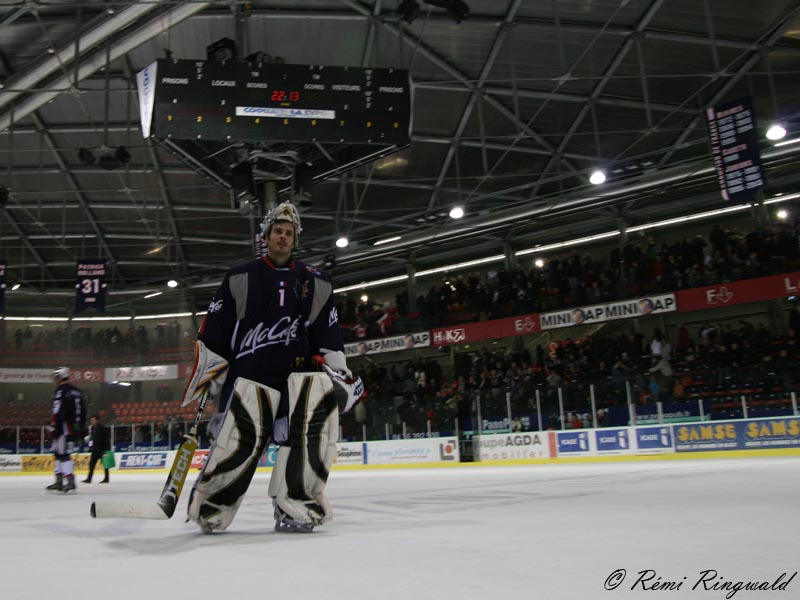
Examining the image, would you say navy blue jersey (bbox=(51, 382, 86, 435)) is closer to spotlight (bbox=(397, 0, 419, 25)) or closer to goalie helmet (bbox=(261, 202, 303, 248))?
goalie helmet (bbox=(261, 202, 303, 248))

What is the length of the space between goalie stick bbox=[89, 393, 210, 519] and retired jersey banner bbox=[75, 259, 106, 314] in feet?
66.0

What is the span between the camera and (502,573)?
2.16 m

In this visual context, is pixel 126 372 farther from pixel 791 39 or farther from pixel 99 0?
pixel 791 39

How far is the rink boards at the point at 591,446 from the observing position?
14992 millimetres

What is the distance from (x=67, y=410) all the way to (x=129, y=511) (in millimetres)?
7450

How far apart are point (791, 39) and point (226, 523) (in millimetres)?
18250

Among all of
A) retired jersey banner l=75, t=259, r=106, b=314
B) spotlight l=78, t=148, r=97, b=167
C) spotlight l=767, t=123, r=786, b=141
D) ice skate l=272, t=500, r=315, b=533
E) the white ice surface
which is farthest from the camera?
retired jersey banner l=75, t=259, r=106, b=314

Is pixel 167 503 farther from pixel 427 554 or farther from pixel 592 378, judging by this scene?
pixel 592 378

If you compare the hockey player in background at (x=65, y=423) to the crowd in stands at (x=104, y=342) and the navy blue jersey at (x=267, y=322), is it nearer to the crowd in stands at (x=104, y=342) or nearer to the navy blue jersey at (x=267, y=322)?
the navy blue jersey at (x=267, y=322)

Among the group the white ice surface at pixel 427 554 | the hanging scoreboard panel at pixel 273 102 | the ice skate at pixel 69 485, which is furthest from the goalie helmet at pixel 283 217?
the ice skate at pixel 69 485

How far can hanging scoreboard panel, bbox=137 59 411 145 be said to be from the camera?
36.3ft

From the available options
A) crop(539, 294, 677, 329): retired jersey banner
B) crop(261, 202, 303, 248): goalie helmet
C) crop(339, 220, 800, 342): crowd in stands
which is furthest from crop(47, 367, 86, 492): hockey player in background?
crop(339, 220, 800, 342): crowd in stands

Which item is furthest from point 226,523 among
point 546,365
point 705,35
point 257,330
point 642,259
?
point 642,259

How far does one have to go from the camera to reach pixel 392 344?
27250 millimetres
